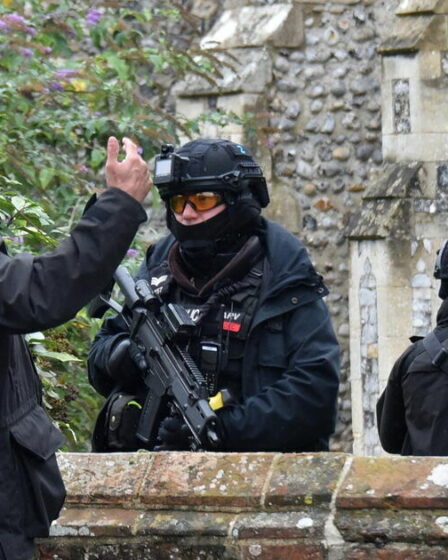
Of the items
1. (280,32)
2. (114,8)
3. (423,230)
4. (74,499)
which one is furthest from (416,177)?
(74,499)

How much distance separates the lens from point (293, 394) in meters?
5.56

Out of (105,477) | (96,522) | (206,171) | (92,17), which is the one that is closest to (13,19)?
(92,17)

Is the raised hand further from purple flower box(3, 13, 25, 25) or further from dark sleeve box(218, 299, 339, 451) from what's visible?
purple flower box(3, 13, 25, 25)

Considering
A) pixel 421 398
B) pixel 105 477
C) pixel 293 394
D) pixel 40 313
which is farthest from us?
pixel 421 398

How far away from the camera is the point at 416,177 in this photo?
13.0m

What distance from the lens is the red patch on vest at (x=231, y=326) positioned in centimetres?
568

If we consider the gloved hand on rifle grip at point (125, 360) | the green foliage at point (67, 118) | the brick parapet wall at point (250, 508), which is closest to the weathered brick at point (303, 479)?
the brick parapet wall at point (250, 508)

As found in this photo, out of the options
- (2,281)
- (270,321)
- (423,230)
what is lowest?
(423,230)

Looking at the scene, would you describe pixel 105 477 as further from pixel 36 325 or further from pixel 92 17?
pixel 92 17

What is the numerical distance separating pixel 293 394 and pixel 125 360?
601 mm

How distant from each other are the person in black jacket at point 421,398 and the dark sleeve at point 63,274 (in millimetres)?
2210

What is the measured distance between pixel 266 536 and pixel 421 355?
6.10 feet

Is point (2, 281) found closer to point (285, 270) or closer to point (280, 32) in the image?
point (285, 270)

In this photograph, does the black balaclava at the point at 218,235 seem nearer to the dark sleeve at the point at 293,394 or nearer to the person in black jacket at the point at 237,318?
the person in black jacket at the point at 237,318
